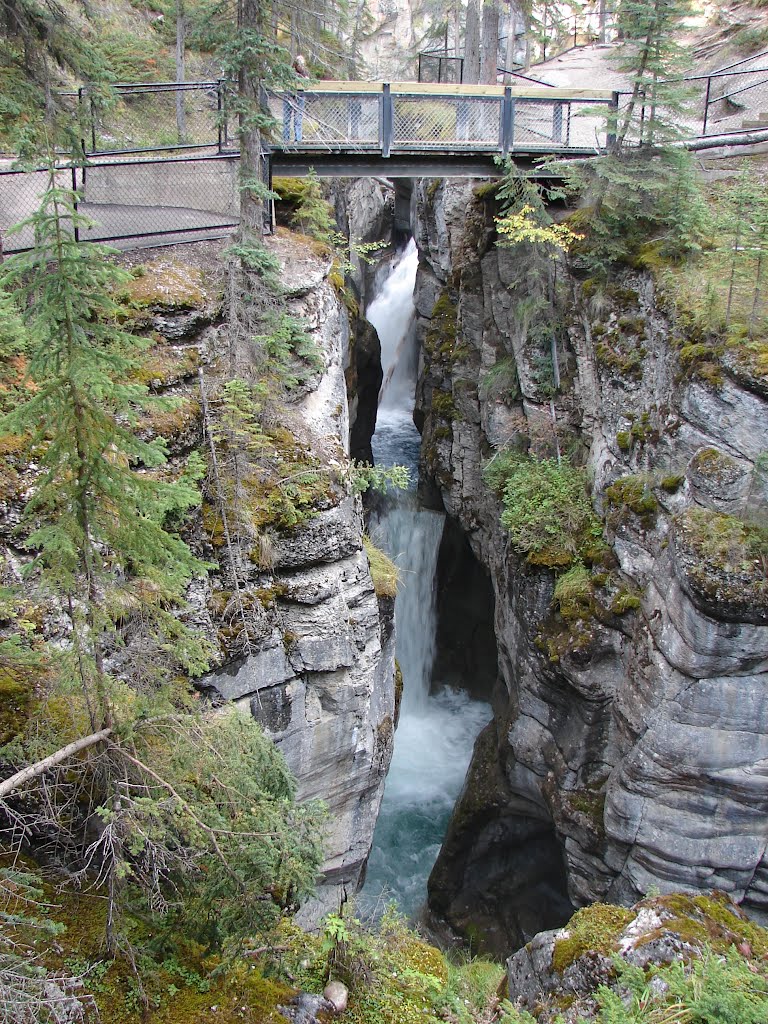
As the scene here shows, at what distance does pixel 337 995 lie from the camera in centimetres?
633

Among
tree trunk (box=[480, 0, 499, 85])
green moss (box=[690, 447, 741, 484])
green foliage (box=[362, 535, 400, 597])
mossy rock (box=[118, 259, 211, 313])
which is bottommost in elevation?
green foliage (box=[362, 535, 400, 597])

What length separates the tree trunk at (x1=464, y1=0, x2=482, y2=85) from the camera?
894 inches

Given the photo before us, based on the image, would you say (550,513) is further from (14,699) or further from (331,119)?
(14,699)

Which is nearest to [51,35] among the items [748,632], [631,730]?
[748,632]

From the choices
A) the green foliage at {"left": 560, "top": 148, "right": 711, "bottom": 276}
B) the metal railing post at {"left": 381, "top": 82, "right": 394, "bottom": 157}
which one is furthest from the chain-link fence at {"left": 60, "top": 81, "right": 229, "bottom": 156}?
the green foliage at {"left": 560, "top": 148, "right": 711, "bottom": 276}

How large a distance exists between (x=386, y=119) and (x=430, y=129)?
1.02 meters

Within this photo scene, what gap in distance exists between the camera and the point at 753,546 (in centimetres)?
1059

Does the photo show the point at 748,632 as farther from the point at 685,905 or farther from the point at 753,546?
the point at 685,905

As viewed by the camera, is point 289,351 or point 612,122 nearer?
point 289,351

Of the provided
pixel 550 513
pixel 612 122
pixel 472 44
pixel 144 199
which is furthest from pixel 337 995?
pixel 472 44

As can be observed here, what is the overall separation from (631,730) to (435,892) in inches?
256

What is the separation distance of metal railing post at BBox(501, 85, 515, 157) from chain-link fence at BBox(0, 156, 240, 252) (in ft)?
19.2

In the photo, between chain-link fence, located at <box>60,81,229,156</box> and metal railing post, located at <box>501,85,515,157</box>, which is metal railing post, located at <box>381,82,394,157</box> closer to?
metal railing post, located at <box>501,85,515,157</box>

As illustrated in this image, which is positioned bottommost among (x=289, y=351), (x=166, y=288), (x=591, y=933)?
(x=591, y=933)
